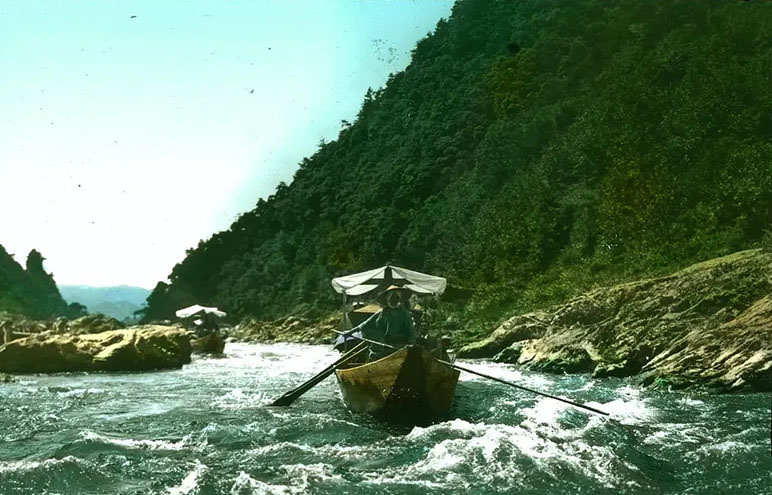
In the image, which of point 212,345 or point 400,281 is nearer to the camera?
point 400,281

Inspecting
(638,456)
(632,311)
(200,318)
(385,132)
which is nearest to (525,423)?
(638,456)

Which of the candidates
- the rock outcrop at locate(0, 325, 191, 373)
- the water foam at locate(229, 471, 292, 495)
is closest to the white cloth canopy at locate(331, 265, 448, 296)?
the water foam at locate(229, 471, 292, 495)

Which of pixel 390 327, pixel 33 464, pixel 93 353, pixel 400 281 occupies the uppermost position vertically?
pixel 400 281

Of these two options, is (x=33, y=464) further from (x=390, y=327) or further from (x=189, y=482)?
(x=390, y=327)

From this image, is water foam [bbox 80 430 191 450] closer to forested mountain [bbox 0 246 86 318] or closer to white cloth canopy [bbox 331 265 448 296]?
white cloth canopy [bbox 331 265 448 296]

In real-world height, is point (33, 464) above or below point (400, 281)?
below

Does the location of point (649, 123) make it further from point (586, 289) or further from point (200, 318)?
point (200, 318)

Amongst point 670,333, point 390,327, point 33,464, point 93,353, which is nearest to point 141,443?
point 33,464

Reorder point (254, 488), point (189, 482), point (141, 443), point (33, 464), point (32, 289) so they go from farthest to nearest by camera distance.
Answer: point (32, 289)
point (141, 443)
point (33, 464)
point (189, 482)
point (254, 488)
